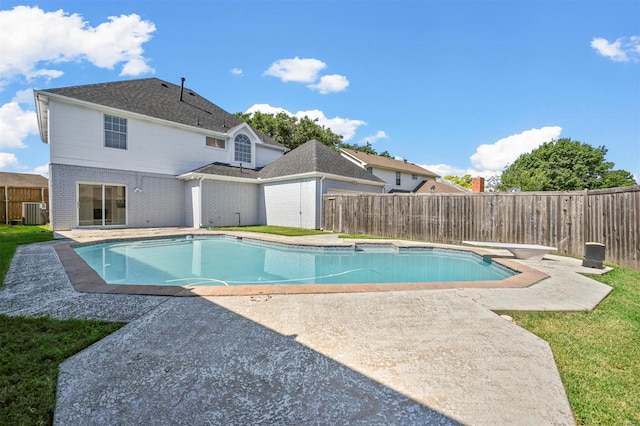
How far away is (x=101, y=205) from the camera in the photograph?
13914mm

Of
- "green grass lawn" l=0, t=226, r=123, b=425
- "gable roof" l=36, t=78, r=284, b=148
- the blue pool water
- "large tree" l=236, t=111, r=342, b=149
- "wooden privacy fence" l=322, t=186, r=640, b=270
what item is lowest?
the blue pool water

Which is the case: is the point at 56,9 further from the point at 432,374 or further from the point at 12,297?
the point at 432,374

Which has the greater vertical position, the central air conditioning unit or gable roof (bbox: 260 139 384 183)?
gable roof (bbox: 260 139 384 183)

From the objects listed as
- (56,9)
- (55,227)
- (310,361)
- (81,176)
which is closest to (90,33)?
(56,9)

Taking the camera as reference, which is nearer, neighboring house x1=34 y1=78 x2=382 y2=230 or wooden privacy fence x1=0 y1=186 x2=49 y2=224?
neighboring house x1=34 y1=78 x2=382 y2=230

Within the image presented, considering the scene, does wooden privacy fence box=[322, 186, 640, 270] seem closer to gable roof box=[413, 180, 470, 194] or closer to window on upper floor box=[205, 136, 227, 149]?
window on upper floor box=[205, 136, 227, 149]

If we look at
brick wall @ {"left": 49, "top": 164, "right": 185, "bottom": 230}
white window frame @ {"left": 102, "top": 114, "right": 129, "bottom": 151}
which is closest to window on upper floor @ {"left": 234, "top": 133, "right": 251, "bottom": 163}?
brick wall @ {"left": 49, "top": 164, "right": 185, "bottom": 230}

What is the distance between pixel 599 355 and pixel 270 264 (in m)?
6.63

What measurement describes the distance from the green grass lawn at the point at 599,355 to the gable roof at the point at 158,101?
17.4 metres

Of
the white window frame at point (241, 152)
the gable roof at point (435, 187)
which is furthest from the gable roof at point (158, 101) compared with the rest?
the gable roof at point (435, 187)

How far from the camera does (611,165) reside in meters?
38.1

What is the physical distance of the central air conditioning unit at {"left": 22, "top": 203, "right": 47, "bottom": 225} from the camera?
57.5 feet

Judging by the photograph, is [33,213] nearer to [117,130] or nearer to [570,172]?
[117,130]

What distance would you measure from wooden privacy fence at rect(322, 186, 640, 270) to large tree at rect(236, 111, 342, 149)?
17374 mm
